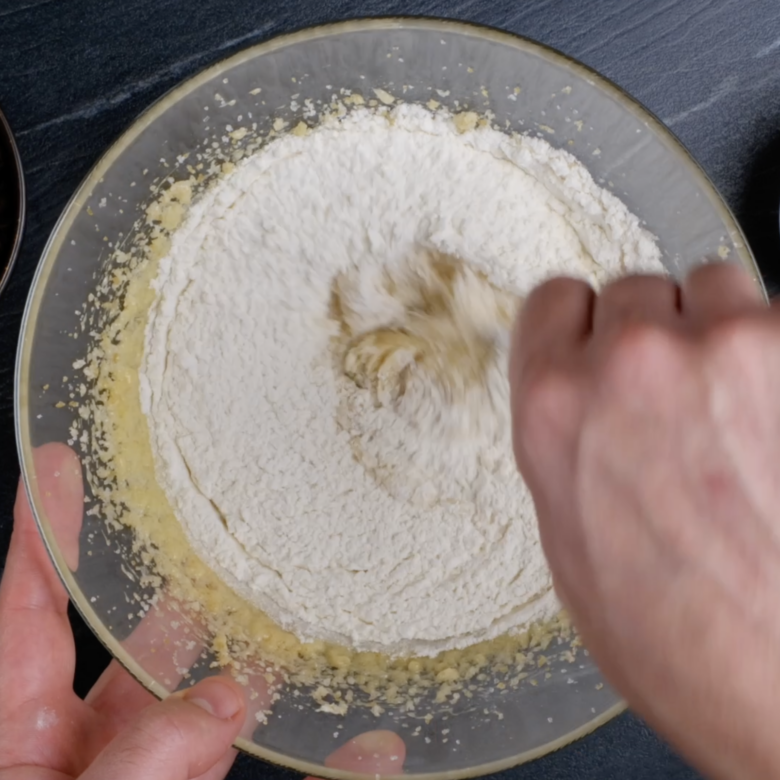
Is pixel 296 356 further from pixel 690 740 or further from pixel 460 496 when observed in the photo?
pixel 690 740

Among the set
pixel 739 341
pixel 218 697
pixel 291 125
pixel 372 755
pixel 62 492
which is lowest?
pixel 372 755

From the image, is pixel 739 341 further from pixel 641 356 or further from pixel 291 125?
pixel 291 125

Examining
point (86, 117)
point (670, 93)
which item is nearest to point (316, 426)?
point (86, 117)

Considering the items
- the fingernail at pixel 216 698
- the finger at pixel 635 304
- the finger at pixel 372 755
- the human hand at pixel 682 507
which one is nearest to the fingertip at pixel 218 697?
the fingernail at pixel 216 698

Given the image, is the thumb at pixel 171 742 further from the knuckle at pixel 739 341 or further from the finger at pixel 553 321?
the knuckle at pixel 739 341

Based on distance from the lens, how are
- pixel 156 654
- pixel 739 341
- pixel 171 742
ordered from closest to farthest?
pixel 739 341, pixel 171 742, pixel 156 654

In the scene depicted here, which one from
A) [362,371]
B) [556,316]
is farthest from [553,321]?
[362,371]

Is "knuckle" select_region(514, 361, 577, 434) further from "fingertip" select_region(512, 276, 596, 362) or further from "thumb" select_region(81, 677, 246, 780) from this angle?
"thumb" select_region(81, 677, 246, 780)
